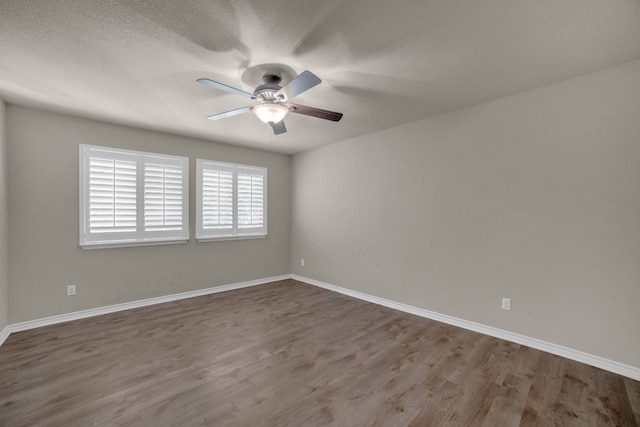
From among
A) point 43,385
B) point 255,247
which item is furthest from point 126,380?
point 255,247

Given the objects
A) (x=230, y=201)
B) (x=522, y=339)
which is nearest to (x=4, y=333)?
(x=230, y=201)

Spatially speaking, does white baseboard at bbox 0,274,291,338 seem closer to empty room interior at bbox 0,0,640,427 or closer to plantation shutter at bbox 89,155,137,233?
empty room interior at bbox 0,0,640,427

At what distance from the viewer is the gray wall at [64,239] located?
10.0ft

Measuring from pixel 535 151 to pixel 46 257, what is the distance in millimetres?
5390

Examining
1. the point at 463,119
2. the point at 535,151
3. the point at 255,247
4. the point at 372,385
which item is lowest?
the point at 372,385

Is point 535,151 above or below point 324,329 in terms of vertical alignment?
above

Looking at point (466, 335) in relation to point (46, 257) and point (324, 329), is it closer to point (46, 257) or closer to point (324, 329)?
point (324, 329)

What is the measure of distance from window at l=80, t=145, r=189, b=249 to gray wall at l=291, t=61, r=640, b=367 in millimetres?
2711

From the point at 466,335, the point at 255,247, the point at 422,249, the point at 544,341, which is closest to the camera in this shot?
the point at 544,341

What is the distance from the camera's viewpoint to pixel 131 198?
3658mm

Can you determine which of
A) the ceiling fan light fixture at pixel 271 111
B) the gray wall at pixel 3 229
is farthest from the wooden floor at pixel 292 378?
the ceiling fan light fixture at pixel 271 111

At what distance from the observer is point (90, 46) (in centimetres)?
193

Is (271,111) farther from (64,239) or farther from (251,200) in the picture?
(64,239)

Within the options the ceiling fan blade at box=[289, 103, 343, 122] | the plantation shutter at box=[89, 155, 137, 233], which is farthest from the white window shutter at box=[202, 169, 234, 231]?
the ceiling fan blade at box=[289, 103, 343, 122]
